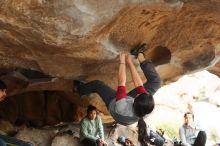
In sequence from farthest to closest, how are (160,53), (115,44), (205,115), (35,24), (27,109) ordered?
1. (205,115)
2. (27,109)
3. (160,53)
4. (115,44)
5. (35,24)

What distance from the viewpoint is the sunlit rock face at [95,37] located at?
198 inches

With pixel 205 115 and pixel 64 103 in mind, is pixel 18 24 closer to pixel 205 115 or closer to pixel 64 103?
pixel 64 103

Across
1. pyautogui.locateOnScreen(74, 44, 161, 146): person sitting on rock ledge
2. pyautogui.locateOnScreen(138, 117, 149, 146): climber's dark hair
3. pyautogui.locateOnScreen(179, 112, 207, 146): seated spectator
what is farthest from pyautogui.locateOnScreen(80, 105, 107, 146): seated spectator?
pyautogui.locateOnScreen(74, 44, 161, 146): person sitting on rock ledge

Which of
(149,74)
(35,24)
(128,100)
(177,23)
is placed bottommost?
(128,100)

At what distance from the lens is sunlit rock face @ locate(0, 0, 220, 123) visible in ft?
16.5

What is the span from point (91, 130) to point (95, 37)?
297cm

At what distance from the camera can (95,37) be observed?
559 centimetres

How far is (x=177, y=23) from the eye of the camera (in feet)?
22.3

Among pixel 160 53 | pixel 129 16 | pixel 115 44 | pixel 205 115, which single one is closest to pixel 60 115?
pixel 160 53

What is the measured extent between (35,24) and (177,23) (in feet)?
9.00

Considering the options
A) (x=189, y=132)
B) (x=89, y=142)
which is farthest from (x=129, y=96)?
(x=189, y=132)

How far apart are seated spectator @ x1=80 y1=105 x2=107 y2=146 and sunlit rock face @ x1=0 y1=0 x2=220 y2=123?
800 mm

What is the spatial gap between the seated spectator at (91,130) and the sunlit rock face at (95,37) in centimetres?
80

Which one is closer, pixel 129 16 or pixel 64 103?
pixel 129 16
